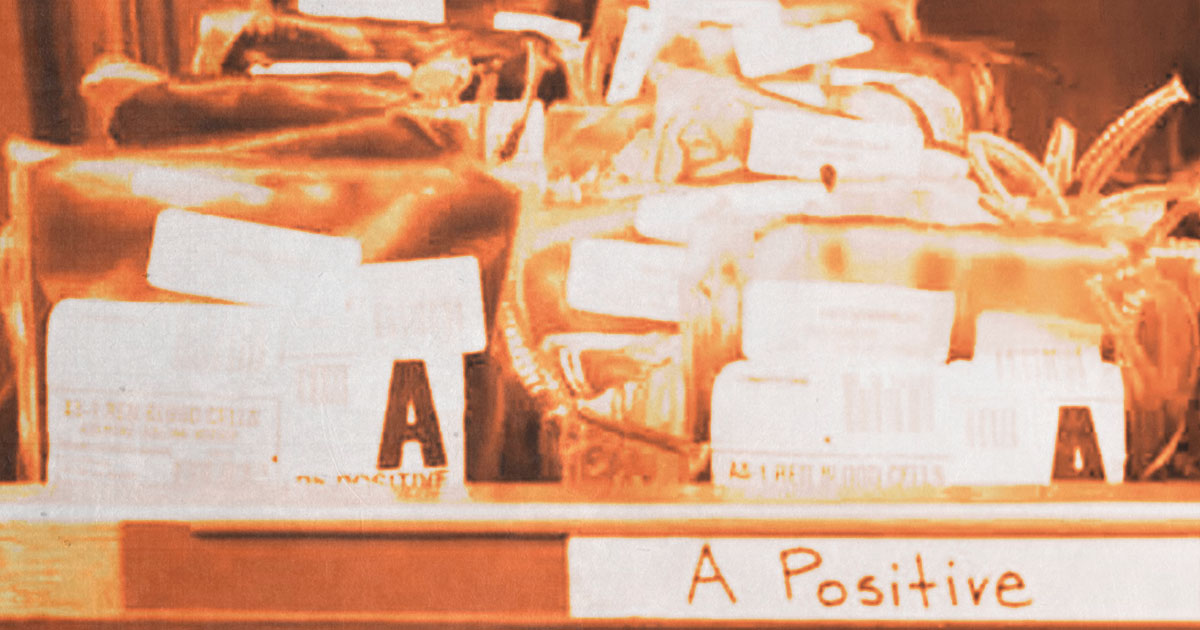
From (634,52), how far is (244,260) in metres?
0.97

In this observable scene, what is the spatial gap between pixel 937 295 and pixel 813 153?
406 mm

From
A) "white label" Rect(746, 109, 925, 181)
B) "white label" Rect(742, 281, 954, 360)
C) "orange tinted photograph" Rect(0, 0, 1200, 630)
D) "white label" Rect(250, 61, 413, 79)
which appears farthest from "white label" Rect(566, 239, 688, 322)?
"white label" Rect(250, 61, 413, 79)

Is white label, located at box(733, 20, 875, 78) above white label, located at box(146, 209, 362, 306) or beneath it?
above

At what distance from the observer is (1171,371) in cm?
166

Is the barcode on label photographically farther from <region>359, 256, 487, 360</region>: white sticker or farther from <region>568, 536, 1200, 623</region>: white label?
<region>359, 256, 487, 360</region>: white sticker

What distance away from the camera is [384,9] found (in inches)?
67.0

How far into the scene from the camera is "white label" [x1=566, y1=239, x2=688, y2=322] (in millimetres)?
1661

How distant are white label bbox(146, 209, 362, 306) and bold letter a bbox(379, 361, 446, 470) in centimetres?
Result: 24

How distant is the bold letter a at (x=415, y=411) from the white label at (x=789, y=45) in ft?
3.21

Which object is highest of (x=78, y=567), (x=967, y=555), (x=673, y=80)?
(x=673, y=80)

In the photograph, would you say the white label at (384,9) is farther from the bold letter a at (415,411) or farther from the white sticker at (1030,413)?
the white sticker at (1030,413)

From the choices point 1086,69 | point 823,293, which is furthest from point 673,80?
point 1086,69

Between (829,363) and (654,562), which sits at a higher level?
(829,363)

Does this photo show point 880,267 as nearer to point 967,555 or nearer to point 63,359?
point 967,555
